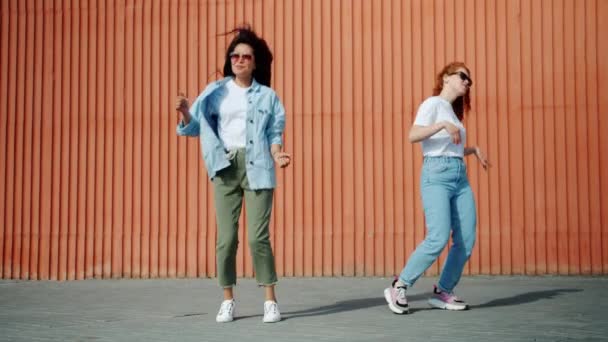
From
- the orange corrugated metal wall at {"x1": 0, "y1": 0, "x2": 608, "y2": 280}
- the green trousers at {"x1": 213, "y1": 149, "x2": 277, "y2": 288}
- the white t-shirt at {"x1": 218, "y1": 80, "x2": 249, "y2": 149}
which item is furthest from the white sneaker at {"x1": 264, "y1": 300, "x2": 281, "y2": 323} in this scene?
the orange corrugated metal wall at {"x1": 0, "y1": 0, "x2": 608, "y2": 280}

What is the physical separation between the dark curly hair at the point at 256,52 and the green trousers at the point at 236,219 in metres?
0.60

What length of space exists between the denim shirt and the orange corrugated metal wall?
279 cm

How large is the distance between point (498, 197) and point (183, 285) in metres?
3.04

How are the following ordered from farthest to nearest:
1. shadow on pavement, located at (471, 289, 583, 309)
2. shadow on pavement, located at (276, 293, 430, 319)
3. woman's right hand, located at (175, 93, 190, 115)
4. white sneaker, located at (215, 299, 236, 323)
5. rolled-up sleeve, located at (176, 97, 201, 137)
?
shadow on pavement, located at (471, 289, 583, 309) → shadow on pavement, located at (276, 293, 430, 319) → rolled-up sleeve, located at (176, 97, 201, 137) → white sneaker, located at (215, 299, 236, 323) → woman's right hand, located at (175, 93, 190, 115)

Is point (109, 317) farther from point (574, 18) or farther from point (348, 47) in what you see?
point (574, 18)

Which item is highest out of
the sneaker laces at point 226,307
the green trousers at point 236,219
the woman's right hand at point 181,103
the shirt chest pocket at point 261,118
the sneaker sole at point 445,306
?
the woman's right hand at point 181,103

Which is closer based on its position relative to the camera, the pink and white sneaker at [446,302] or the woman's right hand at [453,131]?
the woman's right hand at [453,131]

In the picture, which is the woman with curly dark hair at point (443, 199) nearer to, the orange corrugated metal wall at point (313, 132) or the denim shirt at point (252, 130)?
the denim shirt at point (252, 130)

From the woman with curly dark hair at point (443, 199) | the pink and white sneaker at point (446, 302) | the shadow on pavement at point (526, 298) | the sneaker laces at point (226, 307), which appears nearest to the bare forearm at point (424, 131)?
the woman with curly dark hair at point (443, 199)

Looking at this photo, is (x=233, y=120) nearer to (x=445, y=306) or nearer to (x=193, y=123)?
(x=193, y=123)

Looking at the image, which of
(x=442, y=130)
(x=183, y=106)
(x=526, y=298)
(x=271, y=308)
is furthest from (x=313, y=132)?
(x=271, y=308)

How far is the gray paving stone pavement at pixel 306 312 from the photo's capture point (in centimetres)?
477

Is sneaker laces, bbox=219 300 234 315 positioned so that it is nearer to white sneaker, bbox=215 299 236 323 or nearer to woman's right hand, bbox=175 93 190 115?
white sneaker, bbox=215 299 236 323

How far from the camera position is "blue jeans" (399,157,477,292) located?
5609 millimetres
